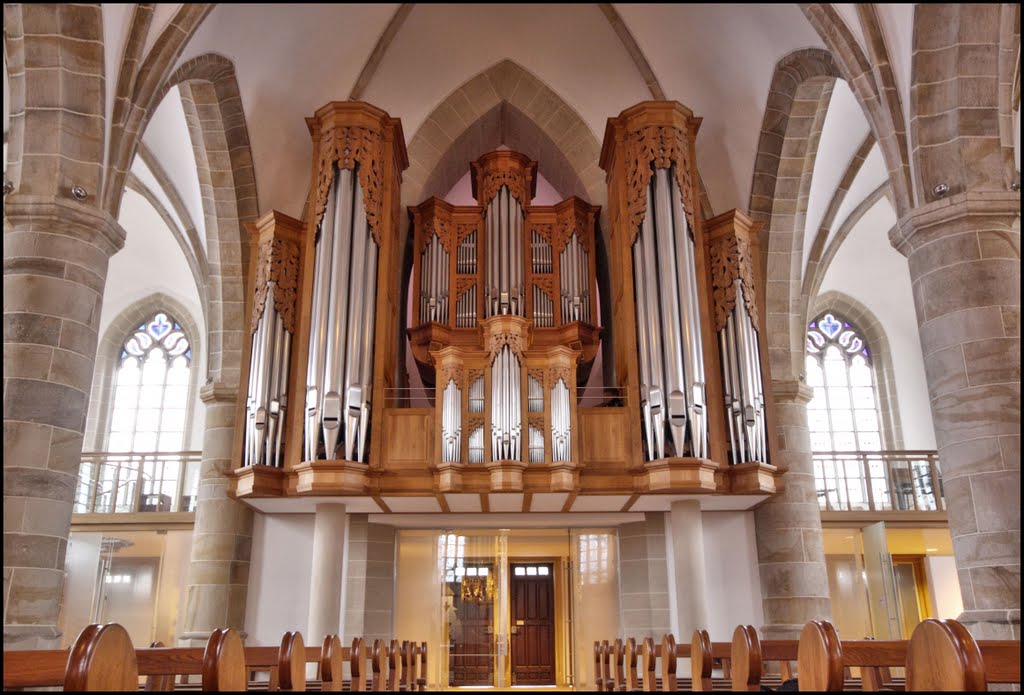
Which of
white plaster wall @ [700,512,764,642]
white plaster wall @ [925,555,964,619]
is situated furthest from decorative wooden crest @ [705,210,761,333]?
white plaster wall @ [925,555,964,619]

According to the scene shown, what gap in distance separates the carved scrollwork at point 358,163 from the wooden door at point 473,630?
4877 millimetres

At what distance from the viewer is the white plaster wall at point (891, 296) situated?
17.7m

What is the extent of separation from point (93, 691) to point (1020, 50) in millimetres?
8498

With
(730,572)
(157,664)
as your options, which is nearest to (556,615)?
(730,572)

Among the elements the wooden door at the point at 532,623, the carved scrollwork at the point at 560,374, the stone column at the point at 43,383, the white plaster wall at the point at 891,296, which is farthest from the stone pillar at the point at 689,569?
the white plaster wall at the point at 891,296

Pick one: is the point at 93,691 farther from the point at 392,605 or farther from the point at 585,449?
the point at 392,605

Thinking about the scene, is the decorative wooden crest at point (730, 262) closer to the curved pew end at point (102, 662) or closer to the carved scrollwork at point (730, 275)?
the carved scrollwork at point (730, 275)

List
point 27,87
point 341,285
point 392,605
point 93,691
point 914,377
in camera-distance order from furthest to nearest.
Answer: point 914,377 → point 392,605 → point 341,285 → point 27,87 → point 93,691

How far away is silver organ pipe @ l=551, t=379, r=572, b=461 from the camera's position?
8992 mm

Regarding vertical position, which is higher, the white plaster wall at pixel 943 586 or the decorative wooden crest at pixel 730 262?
the decorative wooden crest at pixel 730 262

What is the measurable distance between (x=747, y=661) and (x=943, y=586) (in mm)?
15089

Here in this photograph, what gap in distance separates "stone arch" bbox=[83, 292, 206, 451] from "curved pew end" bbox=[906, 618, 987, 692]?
17620 mm

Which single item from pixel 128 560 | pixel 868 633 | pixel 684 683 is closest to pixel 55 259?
pixel 684 683

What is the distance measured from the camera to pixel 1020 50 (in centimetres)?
748
